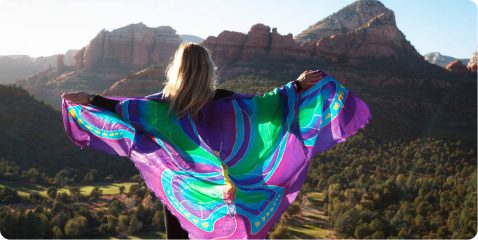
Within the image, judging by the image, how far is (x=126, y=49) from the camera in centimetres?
8219

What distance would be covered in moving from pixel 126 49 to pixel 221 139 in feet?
273

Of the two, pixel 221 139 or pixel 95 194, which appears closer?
pixel 221 139

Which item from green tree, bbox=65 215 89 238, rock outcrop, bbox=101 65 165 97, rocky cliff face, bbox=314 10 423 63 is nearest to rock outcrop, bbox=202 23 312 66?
rocky cliff face, bbox=314 10 423 63

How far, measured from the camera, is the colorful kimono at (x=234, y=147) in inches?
118

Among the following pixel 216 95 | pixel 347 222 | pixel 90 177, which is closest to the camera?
pixel 216 95

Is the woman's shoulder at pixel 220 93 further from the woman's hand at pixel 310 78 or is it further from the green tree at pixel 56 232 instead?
the green tree at pixel 56 232

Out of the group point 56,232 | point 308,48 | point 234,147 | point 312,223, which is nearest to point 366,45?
point 308,48

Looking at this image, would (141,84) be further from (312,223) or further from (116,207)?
(312,223)

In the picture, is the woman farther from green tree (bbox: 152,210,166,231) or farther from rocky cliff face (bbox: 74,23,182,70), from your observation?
rocky cliff face (bbox: 74,23,182,70)

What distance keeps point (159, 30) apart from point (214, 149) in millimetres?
93517

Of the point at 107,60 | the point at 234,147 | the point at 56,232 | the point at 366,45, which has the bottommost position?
the point at 56,232

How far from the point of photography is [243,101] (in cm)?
312

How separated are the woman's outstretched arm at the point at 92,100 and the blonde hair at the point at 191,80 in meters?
0.54

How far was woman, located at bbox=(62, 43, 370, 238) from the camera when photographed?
2938mm
